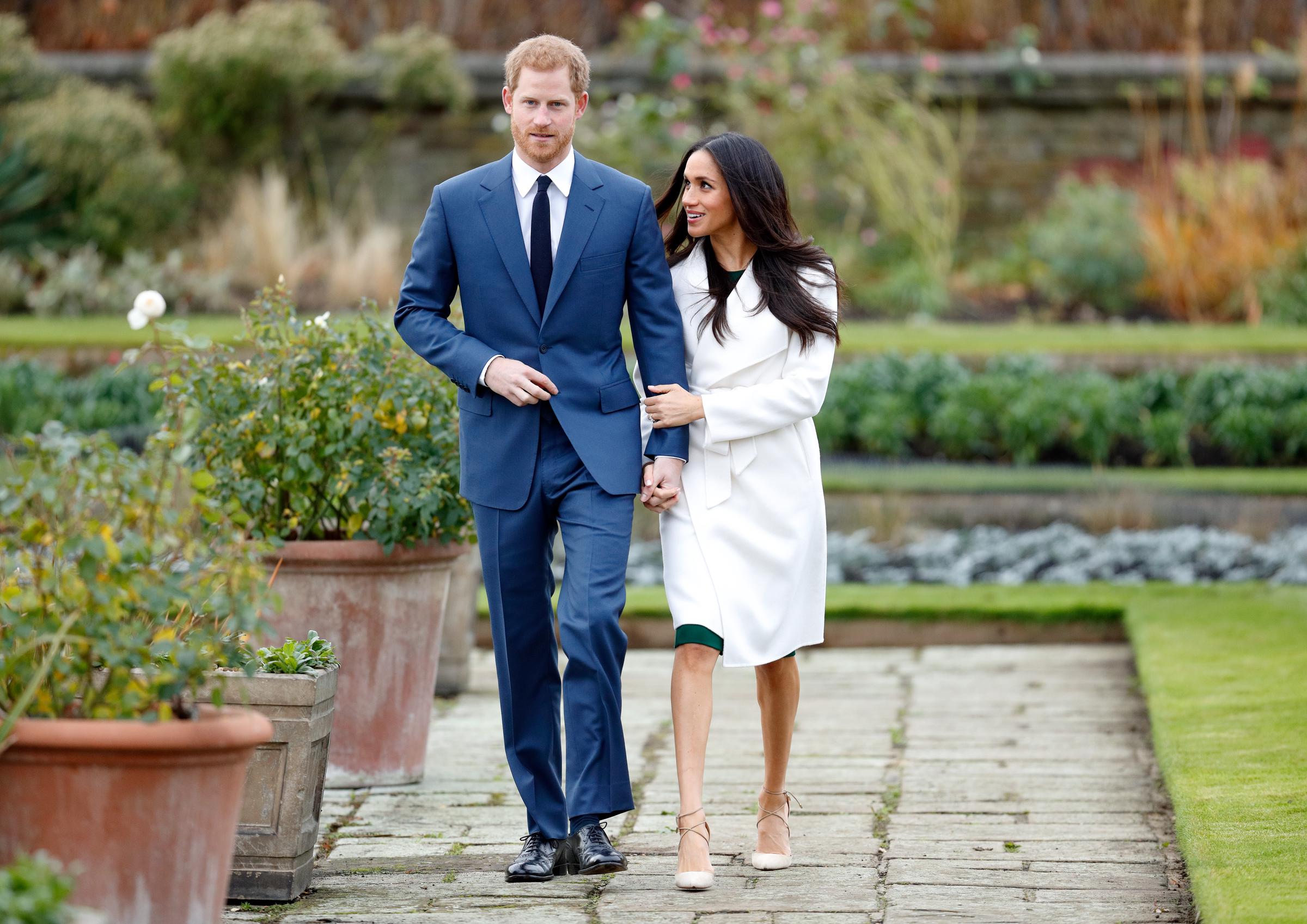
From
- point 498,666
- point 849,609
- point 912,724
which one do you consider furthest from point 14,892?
point 849,609

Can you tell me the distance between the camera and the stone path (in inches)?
135

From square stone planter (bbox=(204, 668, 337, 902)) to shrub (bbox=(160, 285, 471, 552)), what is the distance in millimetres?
901

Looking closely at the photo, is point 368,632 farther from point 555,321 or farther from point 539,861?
point 555,321

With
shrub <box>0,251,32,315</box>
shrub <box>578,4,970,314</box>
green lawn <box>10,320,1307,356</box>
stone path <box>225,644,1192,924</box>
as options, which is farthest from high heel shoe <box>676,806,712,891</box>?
shrub <box>0,251,32,315</box>

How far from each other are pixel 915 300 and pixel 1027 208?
2.36 metres

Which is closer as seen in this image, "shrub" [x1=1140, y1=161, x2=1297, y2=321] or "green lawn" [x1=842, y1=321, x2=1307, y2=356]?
"green lawn" [x1=842, y1=321, x2=1307, y2=356]

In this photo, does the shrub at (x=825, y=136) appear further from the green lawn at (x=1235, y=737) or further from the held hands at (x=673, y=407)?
the held hands at (x=673, y=407)

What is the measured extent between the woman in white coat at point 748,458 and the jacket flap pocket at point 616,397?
0.14 ft

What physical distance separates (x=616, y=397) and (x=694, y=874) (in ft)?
3.44

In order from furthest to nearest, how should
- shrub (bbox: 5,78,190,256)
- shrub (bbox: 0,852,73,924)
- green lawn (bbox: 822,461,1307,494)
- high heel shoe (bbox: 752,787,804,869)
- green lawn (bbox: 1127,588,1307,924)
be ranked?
shrub (bbox: 5,78,190,256) → green lawn (bbox: 822,461,1307,494) → high heel shoe (bbox: 752,787,804,869) → green lawn (bbox: 1127,588,1307,924) → shrub (bbox: 0,852,73,924)

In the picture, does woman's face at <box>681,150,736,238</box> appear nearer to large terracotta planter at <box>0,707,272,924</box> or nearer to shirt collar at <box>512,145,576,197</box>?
shirt collar at <box>512,145,576,197</box>

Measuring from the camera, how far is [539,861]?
144 inches

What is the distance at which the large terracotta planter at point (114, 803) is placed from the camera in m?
2.66

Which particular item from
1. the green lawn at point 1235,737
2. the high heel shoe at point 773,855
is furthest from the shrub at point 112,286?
the high heel shoe at point 773,855
